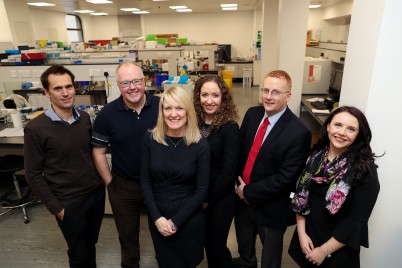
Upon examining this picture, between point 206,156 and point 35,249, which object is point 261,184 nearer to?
point 206,156

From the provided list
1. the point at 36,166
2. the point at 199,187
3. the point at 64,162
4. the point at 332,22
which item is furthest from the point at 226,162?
the point at 332,22

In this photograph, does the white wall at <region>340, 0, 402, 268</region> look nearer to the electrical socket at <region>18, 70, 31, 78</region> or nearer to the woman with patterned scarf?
the woman with patterned scarf

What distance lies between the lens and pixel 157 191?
1.54 metres

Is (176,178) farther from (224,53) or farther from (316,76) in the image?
(224,53)

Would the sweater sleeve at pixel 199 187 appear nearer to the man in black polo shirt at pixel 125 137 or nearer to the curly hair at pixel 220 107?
the curly hair at pixel 220 107

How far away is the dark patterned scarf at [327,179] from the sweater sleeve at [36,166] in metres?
1.42

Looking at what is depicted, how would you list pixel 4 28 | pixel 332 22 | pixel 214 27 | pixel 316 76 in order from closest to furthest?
pixel 316 76, pixel 4 28, pixel 332 22, pixel 214 27

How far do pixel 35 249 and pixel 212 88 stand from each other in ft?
7.27

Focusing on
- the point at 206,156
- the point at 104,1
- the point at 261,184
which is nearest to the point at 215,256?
the point at 261,184

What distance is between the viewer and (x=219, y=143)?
1578mm

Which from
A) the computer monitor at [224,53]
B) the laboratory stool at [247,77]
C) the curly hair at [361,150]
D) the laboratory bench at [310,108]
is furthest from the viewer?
the computer monitor at [224,53]

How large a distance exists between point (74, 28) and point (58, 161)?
1323 cm

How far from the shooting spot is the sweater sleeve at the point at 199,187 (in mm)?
1471

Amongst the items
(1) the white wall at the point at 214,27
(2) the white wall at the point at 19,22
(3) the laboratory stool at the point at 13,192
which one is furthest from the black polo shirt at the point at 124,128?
(1) the white wall at the point at 214,27
